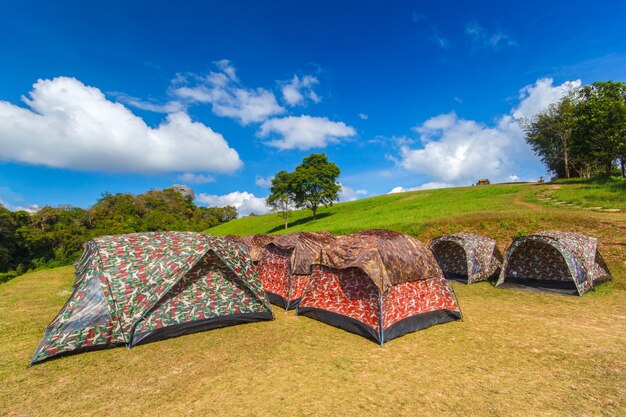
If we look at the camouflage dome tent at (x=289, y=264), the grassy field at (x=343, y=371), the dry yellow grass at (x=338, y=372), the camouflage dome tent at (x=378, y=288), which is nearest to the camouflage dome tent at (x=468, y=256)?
the grassy field at (x=343, y=371)

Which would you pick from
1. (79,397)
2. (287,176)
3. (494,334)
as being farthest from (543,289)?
(287,176)

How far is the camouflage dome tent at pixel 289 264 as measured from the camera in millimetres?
11102

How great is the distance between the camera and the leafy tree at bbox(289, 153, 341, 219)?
4753 centimetres

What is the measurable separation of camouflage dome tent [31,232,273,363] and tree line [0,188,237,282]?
29.3 meters

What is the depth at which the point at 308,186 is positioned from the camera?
48.4 meters

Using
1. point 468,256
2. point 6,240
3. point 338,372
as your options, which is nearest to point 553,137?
point 468,256

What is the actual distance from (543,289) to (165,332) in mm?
14015

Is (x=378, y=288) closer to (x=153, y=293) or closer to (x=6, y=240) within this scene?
(x=153, y=293)

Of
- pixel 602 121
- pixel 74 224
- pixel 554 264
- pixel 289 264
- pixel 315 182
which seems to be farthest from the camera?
pixel 74 224

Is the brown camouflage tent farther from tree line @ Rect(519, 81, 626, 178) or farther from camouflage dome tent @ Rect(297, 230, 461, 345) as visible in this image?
tree line @ Rect(519, 81, 626, 178)

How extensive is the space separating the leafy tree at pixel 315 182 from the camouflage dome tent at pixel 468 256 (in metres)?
32.2

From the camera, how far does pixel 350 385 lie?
5777 mm

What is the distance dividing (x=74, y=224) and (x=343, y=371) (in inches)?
2550

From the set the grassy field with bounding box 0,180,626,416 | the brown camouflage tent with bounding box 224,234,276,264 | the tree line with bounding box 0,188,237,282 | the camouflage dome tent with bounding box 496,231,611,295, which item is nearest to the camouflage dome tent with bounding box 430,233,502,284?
the camouflage dome tent with bounding box 496,231,611,295
